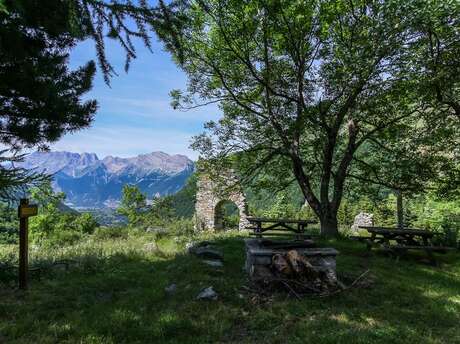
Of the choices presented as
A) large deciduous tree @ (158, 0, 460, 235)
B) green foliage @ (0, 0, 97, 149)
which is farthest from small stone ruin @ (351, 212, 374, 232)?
green foliage @ (0, 0, 97, 149)

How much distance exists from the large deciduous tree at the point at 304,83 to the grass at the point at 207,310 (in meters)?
5.41

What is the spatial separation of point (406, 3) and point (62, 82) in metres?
8.09

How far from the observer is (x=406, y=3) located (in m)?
8.34

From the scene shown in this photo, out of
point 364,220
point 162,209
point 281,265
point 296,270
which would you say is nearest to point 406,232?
point 296,270

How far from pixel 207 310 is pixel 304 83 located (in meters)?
9.58

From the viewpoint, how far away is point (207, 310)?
16.7 feet

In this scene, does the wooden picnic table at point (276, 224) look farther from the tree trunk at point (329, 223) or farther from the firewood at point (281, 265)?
the firewood at point (281, 265)

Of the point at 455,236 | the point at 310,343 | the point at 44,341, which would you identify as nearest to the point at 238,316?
the point at 310,343

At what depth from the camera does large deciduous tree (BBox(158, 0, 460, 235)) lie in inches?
386

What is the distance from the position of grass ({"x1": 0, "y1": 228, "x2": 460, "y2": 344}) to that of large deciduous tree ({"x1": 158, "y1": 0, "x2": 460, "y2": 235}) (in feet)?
17.8

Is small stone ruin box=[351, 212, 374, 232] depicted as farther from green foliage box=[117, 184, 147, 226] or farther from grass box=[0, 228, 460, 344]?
green foliage box=[117, 184, 147, 226]

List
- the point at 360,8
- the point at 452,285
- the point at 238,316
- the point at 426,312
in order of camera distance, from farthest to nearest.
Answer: the point at 360,8, the point at 452,285, the point at 426,312, the point at 238,316

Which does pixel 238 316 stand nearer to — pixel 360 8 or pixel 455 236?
pixel 455 236

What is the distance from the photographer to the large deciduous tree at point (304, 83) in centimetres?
980
